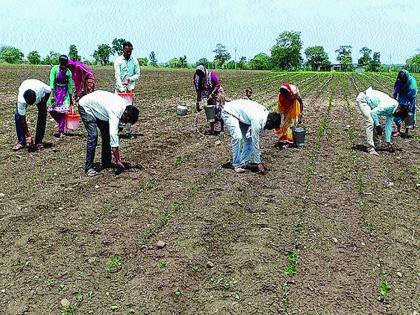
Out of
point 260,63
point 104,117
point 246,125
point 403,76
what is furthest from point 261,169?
point 260,63

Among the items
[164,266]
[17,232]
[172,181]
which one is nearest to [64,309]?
[164,266]

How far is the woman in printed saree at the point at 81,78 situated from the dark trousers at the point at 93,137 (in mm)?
2548

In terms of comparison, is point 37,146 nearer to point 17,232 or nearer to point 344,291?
point 17,232

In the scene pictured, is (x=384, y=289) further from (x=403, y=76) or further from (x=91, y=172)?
(x=403, y=76)

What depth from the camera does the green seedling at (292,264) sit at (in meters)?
4.55

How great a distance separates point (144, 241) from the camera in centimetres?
512

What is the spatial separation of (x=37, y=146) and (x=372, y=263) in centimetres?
637

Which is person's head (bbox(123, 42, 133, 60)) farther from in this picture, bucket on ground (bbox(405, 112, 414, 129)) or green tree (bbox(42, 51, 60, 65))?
green tree (bbox(42, 51, 60, 65))

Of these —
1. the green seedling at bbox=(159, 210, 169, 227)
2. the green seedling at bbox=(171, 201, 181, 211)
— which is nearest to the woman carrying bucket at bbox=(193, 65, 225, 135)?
the green seedling at bbox=(171, 201, 181, 211)

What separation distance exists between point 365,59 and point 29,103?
12681cm

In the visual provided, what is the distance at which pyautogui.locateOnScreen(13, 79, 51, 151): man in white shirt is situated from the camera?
26.5 ft

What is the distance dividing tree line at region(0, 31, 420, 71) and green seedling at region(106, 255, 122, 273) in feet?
266

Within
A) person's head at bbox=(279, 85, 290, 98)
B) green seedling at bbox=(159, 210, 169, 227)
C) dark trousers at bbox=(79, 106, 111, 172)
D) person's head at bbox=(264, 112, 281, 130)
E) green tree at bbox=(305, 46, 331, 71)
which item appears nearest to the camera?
green seedling at bbox=(159, 210, 169, 227)

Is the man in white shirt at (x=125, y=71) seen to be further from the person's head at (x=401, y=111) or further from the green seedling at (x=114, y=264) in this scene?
the green seedling at (x=114, y=264)
